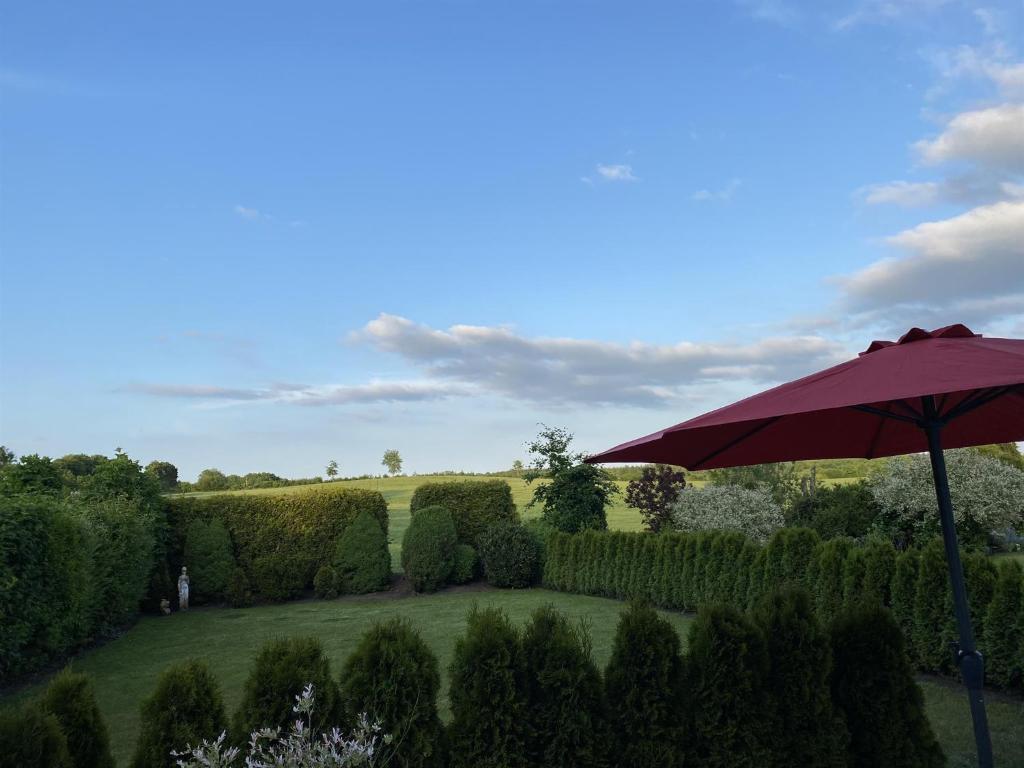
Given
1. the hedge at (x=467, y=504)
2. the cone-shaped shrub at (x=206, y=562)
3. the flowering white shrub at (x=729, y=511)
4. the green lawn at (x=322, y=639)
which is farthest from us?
the hedge at (x=467, y=504)

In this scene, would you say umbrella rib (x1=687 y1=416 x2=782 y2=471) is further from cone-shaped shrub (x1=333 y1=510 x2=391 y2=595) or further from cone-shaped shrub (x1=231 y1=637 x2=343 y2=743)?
cone-shaped shrub (x1=333 y1=510 x2=391 y2=595)

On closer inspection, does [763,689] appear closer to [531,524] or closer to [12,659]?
[12,659]

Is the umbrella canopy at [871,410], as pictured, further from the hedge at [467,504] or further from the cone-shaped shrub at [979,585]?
the hedge at [467,504]

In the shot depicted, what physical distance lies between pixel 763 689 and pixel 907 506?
14198mm

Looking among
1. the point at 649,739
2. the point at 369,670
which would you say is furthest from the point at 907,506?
the point at 369,670

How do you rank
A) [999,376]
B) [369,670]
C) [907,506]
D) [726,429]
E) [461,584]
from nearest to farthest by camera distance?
[999,376], [369,670], [726,429], [907,506], [461,584]

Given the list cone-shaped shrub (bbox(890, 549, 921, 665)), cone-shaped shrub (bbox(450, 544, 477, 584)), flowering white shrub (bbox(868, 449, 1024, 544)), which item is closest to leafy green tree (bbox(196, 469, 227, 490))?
cone-shaped shrub (bbox(450, 544, 477, 584))

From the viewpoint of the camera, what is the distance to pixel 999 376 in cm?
309

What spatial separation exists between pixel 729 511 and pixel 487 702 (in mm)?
15018

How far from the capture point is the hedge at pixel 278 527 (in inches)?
679

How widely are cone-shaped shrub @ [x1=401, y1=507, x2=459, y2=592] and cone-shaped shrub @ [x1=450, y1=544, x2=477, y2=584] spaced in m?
0.16

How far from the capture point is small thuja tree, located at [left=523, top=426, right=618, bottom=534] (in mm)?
17719

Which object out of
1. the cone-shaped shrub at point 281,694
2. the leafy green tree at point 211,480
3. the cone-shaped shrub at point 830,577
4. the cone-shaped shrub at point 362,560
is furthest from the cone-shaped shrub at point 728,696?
the leafy green tree at point 211,480

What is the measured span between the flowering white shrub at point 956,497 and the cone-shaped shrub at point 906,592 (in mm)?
8416
